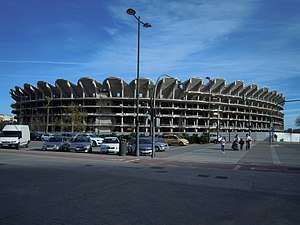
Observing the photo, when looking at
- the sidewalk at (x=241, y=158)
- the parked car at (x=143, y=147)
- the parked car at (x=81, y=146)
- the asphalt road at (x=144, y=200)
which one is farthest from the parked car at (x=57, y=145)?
the asphalt road at (x=144, y=200)

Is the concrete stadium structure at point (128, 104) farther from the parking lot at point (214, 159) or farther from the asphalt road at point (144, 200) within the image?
the asphalt road at point (144, 200)

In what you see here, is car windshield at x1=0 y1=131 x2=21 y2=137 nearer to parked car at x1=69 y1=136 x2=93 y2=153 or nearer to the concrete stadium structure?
parked car at x1=69 y1=136 x2=93 y2=153

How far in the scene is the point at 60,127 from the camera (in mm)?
83500

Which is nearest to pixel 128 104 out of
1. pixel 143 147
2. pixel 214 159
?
pixel 143 147

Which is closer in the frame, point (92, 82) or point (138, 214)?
point (138, 214)

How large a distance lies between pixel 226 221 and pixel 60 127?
8300 cm

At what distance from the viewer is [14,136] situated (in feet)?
92.9

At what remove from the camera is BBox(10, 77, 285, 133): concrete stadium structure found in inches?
3189

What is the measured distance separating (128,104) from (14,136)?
56.7 m

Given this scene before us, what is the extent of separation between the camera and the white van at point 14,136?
27750 mm

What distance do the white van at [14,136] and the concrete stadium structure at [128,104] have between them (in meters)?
44.3

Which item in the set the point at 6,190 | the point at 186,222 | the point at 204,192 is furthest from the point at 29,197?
the point at 204,192

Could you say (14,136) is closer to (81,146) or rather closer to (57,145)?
(57,145)

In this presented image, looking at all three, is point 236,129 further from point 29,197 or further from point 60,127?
point 29,197
